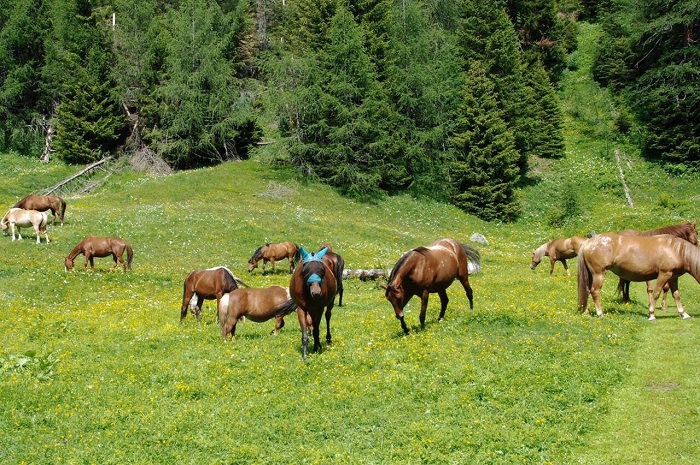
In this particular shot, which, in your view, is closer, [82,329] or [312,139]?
[82,329]

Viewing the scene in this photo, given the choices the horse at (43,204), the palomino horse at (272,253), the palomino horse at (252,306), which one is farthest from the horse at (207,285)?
the horse at (43,204)

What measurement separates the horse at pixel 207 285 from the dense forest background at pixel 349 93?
31.8 meters

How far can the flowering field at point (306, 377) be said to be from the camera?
9938 mm

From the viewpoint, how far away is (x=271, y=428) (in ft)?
34.6

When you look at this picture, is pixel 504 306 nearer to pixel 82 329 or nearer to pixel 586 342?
pixel 586 342

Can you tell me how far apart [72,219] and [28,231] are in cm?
285

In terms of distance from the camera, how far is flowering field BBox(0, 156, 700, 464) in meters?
9.94

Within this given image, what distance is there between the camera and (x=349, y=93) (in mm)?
50281

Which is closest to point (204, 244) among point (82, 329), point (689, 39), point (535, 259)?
point (82, 329)

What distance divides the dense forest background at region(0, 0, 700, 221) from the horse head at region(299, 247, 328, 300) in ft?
116

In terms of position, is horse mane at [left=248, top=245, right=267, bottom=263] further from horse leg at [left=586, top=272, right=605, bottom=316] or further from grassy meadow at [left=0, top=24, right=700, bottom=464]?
horse leg at [left=586, top=272, right=605, bottom=316]

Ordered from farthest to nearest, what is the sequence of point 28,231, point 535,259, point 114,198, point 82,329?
point 114,198
point 28,231
point 535,259
point 82,329

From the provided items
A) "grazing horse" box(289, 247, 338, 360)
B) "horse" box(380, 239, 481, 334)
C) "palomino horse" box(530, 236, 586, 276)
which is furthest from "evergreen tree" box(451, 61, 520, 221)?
"grazing horse" box(289, 247, 338, 360)

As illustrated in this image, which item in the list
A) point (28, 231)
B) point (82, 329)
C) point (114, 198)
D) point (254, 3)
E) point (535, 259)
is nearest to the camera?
point (82, 329)
